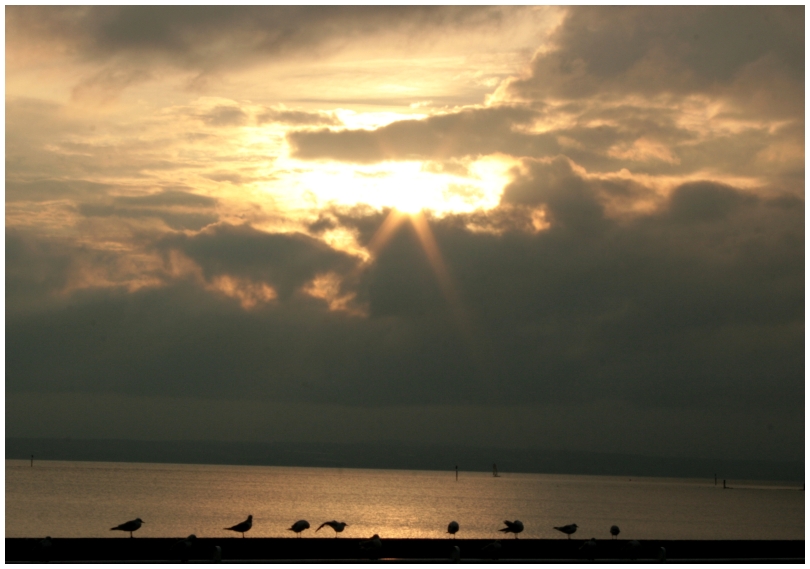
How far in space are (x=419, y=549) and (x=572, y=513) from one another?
103 metres

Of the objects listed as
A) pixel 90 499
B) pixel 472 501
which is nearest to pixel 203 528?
pixel 90 499

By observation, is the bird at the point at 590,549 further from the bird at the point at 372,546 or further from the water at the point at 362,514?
the water at the point at 362,514

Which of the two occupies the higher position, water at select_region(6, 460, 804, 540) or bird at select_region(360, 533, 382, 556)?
bird at select_region(360, 533, 382, 556)

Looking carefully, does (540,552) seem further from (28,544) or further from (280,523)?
(280,523)

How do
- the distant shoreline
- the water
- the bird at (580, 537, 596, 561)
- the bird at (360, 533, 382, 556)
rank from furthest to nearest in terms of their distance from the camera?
1. the water
2. the bird at (580, 537, 596, 561)
3. the bird at (360, 533, 382, 556)
4. the distant shoreline

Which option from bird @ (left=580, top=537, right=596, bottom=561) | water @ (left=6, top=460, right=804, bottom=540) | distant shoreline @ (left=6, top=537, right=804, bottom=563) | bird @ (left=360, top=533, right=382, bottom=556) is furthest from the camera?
water @ (left=6, top=460, right=804, bottom=540)

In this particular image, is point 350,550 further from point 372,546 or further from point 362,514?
point 362,514

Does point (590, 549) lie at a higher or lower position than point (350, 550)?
higher

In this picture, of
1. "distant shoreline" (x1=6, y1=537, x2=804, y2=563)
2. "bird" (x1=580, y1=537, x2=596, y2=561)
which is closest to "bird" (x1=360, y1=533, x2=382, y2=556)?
"distant shoreline" (x1=6, y1=537, x2=804, y2=563)

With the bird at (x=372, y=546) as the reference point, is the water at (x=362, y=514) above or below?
below

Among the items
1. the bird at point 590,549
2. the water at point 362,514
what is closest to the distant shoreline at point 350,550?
the bird at point 590,549

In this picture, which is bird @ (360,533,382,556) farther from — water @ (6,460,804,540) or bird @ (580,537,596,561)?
water @ (6,460,804,540)

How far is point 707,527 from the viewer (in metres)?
95.7

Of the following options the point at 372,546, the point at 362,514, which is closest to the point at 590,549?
the point at 372,546
